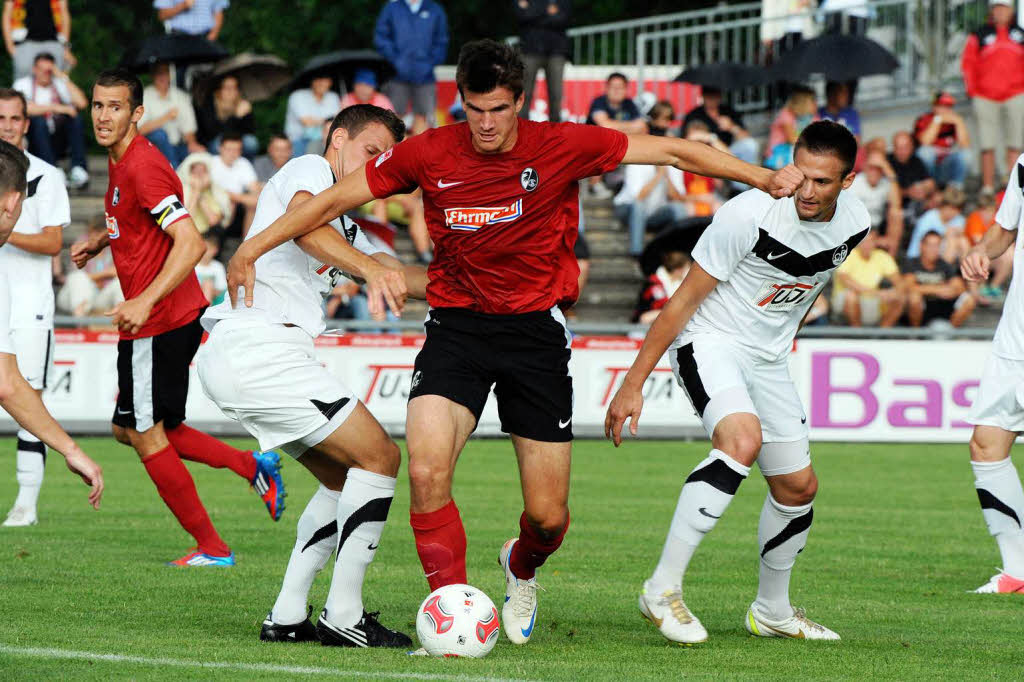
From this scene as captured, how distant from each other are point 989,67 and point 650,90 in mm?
5852

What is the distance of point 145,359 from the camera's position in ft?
29.0

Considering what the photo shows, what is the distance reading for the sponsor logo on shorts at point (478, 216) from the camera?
658 centimetres

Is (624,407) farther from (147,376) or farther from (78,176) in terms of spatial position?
(78,176)

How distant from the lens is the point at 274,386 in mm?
6660

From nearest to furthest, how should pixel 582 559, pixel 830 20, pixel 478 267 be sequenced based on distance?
pixel 478 267 < pixel 582 559 < pixel 830 20

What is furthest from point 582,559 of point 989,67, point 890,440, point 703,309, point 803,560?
point 989,67

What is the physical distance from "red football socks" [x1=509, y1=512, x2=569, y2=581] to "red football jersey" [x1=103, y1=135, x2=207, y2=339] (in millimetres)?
2584

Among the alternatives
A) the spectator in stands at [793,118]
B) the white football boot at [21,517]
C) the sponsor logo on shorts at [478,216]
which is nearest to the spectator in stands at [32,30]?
the spectator in stands at [793,118]

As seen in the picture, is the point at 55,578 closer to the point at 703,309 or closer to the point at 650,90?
the point at 703,309

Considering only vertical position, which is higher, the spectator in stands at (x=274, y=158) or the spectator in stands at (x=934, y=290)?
the spectator in stands at (x=274, y=158)

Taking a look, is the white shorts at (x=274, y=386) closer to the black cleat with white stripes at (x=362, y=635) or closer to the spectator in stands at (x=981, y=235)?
the black cleat with white stripes at (x=362, y=635)

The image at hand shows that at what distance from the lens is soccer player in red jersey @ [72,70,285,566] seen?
8617 millimetres

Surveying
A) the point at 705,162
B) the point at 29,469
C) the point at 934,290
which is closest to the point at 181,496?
the point at 29,469

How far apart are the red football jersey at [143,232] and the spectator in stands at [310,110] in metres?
12.2
